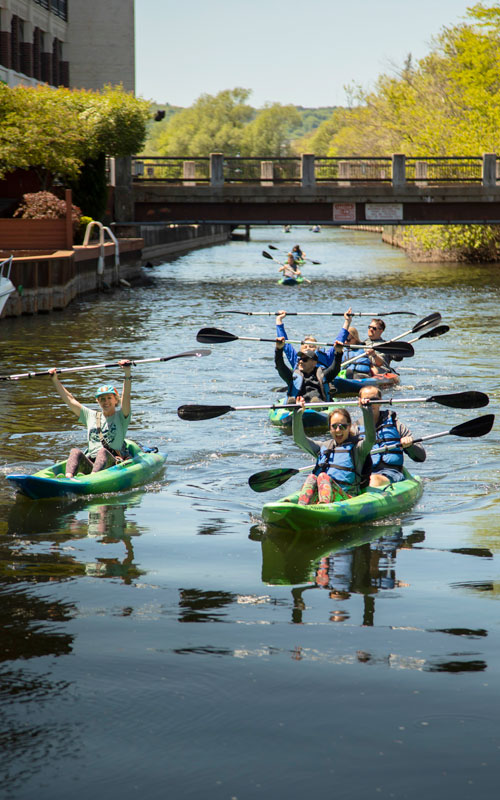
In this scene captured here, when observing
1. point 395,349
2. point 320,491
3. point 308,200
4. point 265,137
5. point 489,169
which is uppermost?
point 265,137

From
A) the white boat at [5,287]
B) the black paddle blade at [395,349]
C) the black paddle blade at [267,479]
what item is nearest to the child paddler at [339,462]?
the black paddle blade at [267,479]

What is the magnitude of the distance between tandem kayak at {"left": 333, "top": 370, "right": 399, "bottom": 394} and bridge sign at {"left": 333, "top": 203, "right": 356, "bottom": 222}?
79.7 ft

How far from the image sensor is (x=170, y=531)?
393 inches

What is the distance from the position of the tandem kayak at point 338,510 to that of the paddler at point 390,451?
35 cm

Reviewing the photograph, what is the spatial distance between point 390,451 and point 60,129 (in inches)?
1084

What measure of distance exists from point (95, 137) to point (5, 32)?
20.4 feet

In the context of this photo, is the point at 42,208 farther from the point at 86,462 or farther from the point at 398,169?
the point at 86,462

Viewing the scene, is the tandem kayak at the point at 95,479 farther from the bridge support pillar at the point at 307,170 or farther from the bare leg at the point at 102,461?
the bridge support pillar at the point at 307,170

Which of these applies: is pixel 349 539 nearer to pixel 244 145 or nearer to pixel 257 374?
pixel 257 374

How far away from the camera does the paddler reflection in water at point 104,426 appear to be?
37.3ft

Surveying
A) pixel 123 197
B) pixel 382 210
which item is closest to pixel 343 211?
pixel 382 210

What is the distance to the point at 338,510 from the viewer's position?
9766 mm

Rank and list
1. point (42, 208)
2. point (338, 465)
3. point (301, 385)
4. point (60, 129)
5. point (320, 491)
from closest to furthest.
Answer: point (320, 491) → point (338, 465) → point (301, 385) → point (42, 208) → point (60, 129)

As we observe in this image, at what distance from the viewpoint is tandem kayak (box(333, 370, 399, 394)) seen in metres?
17.2
